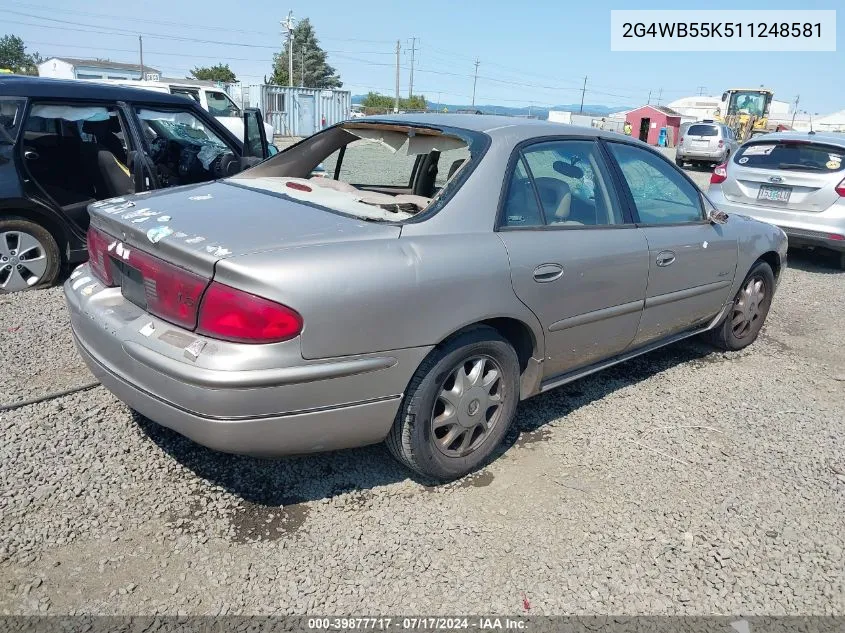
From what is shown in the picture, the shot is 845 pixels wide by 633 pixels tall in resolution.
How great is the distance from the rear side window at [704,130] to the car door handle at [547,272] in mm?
23040

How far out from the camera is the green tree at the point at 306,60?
276 feet

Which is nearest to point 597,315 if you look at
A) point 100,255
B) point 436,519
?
point 436,519

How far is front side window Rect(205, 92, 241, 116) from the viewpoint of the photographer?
17.3m

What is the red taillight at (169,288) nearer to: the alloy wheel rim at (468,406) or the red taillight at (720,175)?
the alloy wheel rim at (468,406)

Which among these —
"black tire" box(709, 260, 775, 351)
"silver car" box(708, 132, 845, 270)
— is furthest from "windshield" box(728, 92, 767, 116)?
"black tire" box(709, 260, 775, 351)

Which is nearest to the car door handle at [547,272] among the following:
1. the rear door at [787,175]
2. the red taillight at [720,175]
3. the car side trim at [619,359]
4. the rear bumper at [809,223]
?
the car side trim at [619,359]

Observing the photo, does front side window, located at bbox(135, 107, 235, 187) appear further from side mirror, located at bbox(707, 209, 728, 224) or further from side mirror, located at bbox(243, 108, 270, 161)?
side mirror, located at bbox(707, 209, 728, 224)

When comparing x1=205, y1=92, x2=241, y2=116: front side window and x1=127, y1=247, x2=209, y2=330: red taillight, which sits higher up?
x1=205, y1=92, x2=241, y2=116: front side window

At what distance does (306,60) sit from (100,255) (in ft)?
298

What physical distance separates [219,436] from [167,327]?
47 cm

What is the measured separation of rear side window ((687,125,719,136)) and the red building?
2296 cm

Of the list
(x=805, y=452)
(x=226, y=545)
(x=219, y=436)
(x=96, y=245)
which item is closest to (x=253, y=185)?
(x=96, y=245)

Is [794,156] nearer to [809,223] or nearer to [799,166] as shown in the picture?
[799,166]

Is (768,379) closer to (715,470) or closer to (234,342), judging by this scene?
(715,470)
